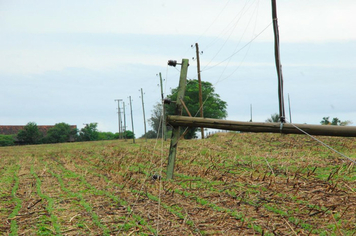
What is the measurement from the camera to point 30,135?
69.3m

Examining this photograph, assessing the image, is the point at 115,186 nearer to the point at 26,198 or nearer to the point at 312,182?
the point at 26,198

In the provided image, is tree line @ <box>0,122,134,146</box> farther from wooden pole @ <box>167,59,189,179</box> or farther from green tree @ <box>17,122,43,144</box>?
wooden pole @ <box>167,59,189,179</box>

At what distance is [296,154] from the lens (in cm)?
1474

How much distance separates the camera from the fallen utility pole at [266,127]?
6414mm

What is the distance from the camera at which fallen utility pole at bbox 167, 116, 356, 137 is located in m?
6.41

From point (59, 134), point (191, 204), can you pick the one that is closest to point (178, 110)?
point (191, 204)

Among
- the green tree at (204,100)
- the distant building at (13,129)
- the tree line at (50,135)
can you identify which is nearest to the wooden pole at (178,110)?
the green tree at (204,100)

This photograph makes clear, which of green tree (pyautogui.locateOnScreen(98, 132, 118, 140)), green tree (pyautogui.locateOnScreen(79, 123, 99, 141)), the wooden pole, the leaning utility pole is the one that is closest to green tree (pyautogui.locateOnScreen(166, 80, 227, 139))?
green tree (pyautogui.locateOnScreen(79, 123, 99, 141))

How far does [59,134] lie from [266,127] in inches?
2738

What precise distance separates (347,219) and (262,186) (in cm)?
267

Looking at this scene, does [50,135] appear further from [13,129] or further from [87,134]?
[13,129]

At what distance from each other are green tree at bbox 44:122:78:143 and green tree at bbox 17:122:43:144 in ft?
5.12

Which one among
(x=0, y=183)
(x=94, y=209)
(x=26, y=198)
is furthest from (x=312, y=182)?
(x=0, y=183)

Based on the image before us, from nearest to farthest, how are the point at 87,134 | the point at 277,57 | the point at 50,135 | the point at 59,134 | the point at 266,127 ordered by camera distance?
the point at 266,127, the point at 277,57, the point at 50,135, the point at 59,134, the point at 87,134
